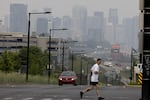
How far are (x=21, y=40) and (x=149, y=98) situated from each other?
180 m

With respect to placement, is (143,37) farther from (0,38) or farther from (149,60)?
(0,38)

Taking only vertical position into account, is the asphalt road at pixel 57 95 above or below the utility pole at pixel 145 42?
below

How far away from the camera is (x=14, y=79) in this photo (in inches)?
2365

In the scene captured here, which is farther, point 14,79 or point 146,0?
point 14,79

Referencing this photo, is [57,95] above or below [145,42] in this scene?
below

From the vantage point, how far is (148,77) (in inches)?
752

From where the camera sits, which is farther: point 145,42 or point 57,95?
point 57,95

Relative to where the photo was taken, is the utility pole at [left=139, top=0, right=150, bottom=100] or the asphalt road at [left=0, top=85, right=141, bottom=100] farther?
the asphalt road at [left=0, top=85, right=141, bottom=100]

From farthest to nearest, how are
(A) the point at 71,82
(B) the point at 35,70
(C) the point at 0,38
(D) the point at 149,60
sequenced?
(C) the point at 0,38
(B) the point at 35,70
(A) the point at 71,82
(D) the point at 149,60

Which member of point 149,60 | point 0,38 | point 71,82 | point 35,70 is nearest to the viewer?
point 149,60

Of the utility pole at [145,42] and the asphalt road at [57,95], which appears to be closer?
the utility pole at [145,42]

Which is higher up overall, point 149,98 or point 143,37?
point 143,37

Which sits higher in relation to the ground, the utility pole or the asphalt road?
the utility pole

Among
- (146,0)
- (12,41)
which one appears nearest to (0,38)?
(12,41)
